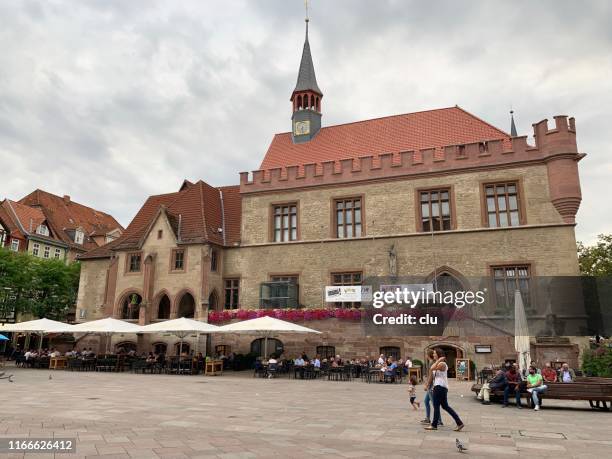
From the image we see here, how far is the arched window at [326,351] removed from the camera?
2647cm

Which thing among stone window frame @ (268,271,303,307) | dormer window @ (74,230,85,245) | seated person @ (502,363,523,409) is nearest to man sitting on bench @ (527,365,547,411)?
seated person @ (502,363,523,409)

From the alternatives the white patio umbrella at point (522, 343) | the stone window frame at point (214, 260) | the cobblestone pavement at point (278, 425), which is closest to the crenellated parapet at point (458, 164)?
the stone window frame at point (214, 260)

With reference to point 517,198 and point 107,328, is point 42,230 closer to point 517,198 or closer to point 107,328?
point 107,328

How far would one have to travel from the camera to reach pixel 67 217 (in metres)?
58.8

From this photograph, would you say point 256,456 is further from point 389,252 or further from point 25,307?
point 25,307

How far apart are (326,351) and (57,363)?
15.8 m

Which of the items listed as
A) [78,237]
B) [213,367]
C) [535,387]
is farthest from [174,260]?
[78,237]

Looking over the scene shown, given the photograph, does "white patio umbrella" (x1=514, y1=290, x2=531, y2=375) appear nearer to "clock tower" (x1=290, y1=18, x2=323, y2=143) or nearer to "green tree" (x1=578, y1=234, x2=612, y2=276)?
"clock tower" (x1=290, y1=18, x2=323, y2=143)

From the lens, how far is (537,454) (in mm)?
7594

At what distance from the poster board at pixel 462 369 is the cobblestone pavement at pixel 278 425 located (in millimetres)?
6175

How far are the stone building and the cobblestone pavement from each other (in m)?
10.9

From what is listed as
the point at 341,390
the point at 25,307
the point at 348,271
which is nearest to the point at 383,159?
the point at 348,271

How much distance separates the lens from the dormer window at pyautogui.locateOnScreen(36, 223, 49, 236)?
51.9m

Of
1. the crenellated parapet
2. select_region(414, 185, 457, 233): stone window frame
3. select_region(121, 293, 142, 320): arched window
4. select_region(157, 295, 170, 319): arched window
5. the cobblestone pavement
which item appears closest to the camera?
the cobblestone pavement
